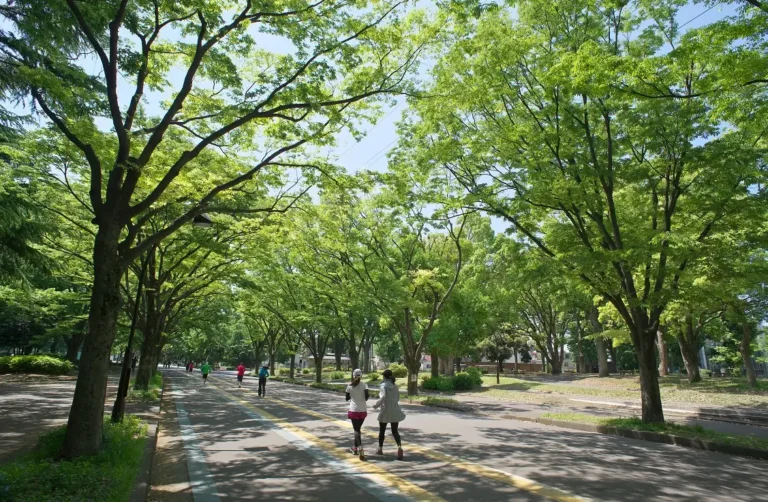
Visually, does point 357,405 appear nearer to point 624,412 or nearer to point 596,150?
point 596,150

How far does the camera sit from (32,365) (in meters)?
29.4

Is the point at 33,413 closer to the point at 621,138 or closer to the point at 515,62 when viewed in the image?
the point at 515,62

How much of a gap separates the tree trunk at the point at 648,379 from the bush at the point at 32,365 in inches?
1322

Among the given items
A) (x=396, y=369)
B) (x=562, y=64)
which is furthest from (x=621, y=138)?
(x=396, y=369)

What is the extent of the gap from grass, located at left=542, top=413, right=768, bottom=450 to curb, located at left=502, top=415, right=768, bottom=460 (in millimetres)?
159

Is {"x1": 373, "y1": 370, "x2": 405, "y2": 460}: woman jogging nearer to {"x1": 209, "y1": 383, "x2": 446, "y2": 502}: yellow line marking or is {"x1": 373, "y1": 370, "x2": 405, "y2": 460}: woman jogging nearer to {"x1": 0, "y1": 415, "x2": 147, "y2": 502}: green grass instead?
{"x1": 209, "y1": 383, "x2": 446, "y2": 502}: yellow line marking

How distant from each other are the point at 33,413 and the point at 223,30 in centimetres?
1064

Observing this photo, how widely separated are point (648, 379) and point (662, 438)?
2.00 meters

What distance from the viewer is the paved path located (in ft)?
18.7

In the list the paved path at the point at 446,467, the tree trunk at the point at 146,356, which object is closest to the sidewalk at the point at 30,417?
the paved path at the point at 446,467

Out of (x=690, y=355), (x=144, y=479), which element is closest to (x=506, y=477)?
(x=144, y=479)

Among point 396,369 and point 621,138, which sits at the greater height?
point 621,138

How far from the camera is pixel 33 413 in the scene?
11617 mm

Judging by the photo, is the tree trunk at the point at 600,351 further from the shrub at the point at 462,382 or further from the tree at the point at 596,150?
the tree at the point at 596,150
